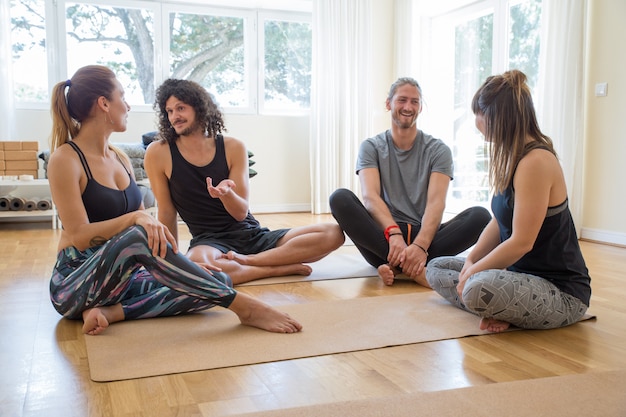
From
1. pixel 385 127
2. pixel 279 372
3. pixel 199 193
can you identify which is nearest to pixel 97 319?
pixel 279 372

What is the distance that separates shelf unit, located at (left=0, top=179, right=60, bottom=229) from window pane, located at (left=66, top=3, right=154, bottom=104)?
3.62ft

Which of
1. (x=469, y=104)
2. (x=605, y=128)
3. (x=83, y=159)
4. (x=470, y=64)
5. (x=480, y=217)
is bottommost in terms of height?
(x=480, y=217)

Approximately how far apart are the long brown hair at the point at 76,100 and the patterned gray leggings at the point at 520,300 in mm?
1345

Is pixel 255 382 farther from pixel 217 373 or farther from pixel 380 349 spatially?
pixel 380 349

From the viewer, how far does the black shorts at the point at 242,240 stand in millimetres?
2773

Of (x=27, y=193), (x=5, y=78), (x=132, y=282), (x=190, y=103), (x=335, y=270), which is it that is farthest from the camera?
(x=27, y=193)

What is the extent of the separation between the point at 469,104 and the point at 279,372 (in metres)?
4.93

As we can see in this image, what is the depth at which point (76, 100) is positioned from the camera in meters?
2.04

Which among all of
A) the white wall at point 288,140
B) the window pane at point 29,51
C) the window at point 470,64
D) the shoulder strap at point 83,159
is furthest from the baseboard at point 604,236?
the window pane at point 29,51

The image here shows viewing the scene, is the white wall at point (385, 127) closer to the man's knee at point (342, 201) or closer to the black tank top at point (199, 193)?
the man's knee at point (342, 201)

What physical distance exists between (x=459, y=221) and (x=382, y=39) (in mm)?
4122

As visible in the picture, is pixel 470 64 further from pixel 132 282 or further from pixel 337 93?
pixel 132 282

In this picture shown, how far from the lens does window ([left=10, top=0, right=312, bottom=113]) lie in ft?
18.1

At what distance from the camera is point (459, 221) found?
2.83 metres
